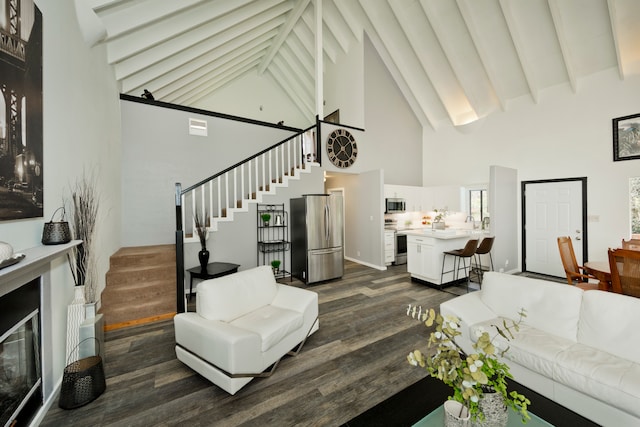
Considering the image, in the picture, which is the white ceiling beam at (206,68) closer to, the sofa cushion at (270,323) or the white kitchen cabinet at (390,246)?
the sofa cushion at (270,323)

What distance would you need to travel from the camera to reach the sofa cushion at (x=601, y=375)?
147cm

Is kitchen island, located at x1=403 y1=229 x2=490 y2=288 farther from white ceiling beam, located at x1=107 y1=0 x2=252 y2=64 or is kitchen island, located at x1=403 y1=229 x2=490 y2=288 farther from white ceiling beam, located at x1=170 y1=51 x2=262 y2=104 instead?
white ceiling beam, located at x1=170 y1=51 x2=262 y2=104

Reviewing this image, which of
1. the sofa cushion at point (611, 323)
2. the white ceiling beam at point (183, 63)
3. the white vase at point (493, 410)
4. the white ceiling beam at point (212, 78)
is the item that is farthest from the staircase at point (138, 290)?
the sofa cushion at point (611, 323)

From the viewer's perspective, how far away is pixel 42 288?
1.92 metres

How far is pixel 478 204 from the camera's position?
6531 millimetres

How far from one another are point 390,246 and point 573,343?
4471 millimetres

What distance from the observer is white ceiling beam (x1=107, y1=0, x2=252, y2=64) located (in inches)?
148

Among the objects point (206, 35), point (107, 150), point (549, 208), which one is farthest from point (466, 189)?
point (107, 150)

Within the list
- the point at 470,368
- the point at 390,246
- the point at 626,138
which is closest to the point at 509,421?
the point at 470,368

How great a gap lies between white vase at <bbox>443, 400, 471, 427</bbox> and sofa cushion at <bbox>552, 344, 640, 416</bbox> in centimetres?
112

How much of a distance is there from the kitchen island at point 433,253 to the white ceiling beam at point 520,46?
3.45 m

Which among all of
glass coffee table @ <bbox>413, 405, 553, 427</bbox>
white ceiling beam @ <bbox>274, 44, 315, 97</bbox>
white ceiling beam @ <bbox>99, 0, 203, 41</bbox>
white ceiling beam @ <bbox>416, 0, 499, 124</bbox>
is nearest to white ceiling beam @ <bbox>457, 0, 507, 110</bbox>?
white ceiling beam @ <bbox>416, 0, 499, 124</bbox>

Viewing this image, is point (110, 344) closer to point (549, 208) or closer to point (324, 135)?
point (324, 135)

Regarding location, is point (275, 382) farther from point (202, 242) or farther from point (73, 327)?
point (202, 242)
